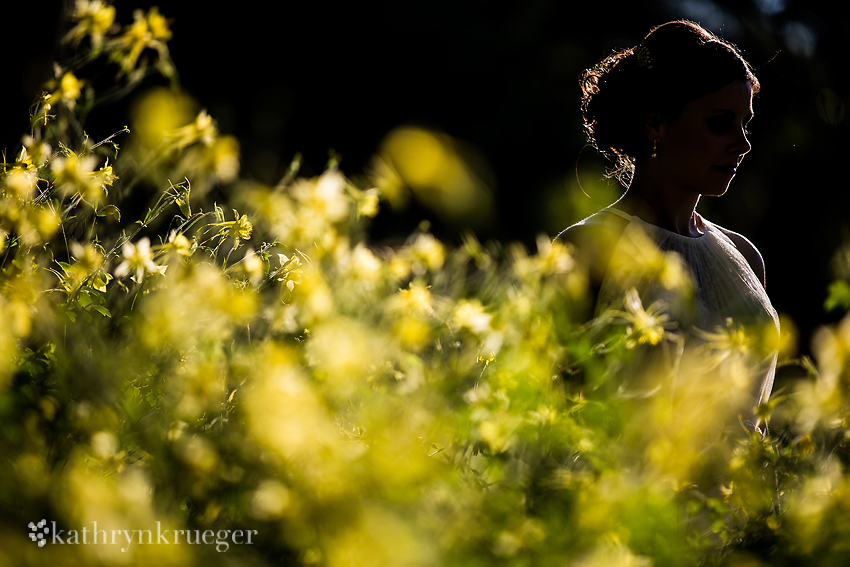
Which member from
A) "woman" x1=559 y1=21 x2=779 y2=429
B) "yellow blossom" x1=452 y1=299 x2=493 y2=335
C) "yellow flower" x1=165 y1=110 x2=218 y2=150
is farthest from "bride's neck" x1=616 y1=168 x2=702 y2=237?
"yellow flower" x1=165 y1=110 x2=218 y2=150

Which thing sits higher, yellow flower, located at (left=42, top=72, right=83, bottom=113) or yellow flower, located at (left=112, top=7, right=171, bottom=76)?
yellow flower, located at (left=112, top=7, right=171, bottom=76)

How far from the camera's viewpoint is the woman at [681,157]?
4.51ft

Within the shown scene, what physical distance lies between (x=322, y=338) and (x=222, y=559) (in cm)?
21

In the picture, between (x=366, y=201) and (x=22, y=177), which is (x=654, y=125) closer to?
(x=366, y=201)

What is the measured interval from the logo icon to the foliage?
0.01 metres

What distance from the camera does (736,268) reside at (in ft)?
5.32

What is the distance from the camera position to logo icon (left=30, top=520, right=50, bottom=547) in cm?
51

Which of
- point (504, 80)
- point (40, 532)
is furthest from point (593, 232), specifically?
point (504, 80)

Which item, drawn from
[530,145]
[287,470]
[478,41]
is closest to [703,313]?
[287,470]

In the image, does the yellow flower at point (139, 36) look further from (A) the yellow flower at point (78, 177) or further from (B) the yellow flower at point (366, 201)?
(B) the yellow flower at point (366, 201)

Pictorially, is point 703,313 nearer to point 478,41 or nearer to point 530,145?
point 530,145

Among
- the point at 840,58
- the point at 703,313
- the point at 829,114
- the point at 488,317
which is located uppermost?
the point at 840,58

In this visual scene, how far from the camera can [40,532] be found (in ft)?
1.69

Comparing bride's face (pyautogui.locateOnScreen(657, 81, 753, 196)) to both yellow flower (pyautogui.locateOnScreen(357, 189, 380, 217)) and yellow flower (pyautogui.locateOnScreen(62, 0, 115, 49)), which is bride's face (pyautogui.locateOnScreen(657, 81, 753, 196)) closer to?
yellow flower (pyautogui.locateOnScreen(357, 189, 380, 217))
